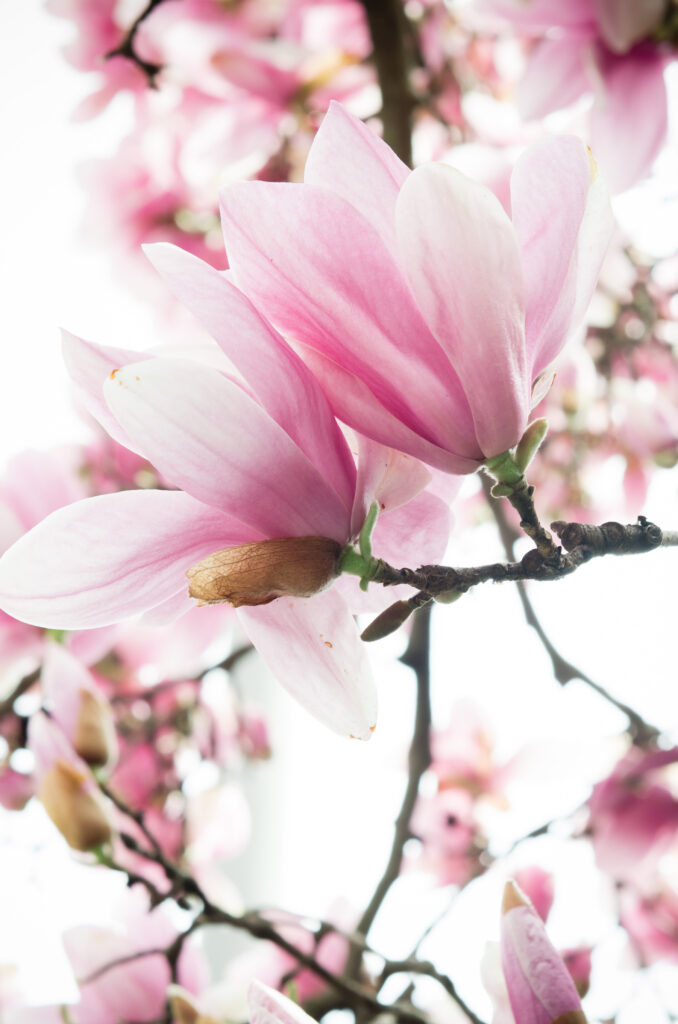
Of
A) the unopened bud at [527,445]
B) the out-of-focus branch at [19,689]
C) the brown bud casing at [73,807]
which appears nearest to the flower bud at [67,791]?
the brown bud casing at [73,807]

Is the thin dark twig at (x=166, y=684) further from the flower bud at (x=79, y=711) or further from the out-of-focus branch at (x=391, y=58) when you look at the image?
the out-of-focus branch at (x=391, y=58)

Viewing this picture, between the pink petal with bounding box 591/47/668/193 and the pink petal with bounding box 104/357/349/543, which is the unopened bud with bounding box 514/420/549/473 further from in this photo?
the pink petal with bounding box 591/47/668/193

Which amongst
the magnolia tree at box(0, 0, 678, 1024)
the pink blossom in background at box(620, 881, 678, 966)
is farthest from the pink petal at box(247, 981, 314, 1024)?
the pink blossom in background at box(620, 881, 678, 966)

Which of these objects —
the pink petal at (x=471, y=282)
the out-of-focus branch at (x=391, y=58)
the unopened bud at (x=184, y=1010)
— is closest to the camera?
the pink petal at (x=471, y=282)

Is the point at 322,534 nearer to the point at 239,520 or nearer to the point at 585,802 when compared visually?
the point at 239,520

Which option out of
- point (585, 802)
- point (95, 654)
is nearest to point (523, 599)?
point (585, 802)

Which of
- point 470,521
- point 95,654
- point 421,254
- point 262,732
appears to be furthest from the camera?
point 470,521

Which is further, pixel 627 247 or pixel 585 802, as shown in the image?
pixel 627 247
